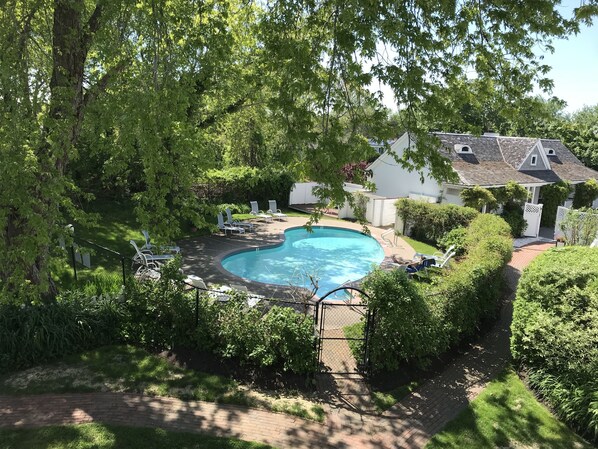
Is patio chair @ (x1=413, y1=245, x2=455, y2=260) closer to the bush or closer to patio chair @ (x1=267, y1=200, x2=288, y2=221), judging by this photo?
patio chair @ (x1=267, y1=200, x2=288, y2=221)

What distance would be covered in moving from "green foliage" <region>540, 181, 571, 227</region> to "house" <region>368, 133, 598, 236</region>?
1.58 feet

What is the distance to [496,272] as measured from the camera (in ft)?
39.8

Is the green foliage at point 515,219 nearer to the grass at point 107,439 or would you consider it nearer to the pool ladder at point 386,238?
the pool ladder at point 386,238

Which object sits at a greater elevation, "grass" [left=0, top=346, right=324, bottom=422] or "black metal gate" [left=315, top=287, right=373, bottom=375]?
"black metal gate" [left=315, top=287, right=373, bottom=375]

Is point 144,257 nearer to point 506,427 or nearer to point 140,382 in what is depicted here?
point 140,382

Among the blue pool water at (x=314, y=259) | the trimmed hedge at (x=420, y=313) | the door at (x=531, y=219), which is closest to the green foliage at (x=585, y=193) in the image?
the door at (x=531, y=219)

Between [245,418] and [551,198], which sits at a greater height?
[551,198]

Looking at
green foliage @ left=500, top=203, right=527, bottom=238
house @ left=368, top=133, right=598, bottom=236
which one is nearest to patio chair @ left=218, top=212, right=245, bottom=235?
house @ left=368, top=133, right=598, bottom=236

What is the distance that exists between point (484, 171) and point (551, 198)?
542 cm

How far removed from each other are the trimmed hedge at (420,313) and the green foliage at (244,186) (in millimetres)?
13968

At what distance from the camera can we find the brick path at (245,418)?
6984mm

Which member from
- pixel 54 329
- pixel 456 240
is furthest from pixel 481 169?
pixel 54 329

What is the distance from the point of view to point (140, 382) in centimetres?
812

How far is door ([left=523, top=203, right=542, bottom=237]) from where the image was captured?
24109 mm
